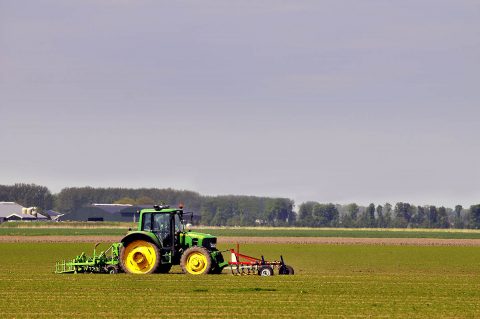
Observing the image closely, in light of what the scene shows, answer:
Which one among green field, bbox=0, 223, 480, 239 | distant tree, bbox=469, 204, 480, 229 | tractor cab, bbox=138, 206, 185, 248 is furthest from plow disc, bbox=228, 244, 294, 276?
distant tree, bbox=469, 204, 480, 229

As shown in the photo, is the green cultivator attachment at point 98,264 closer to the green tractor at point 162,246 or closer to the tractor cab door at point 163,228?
the green tractor at point 162,246

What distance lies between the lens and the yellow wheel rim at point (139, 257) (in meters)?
39.2

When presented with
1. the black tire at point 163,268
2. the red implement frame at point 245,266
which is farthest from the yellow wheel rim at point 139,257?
the red implement frame at point 245,266

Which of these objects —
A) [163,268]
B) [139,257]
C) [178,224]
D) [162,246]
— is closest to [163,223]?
[178,224]

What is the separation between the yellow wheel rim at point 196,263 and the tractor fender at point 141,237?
148 centimetres

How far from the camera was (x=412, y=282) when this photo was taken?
36375mm

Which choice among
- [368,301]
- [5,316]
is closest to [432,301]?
[368,301]

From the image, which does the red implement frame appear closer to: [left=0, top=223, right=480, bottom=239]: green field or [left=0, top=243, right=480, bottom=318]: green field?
[left=0, top=243, right=480, bottom=318]: green field

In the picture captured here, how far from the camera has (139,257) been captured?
129ft

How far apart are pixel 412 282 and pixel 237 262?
22.2 ft

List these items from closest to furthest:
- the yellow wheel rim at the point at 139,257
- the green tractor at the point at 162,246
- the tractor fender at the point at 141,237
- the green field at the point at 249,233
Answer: the green tractor at the point at 162,246
the tractor fender at the point at 141,237
the yellow wheel rim at the point at 139,257
the green field at the point at 249,233

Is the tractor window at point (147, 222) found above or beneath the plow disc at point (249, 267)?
above

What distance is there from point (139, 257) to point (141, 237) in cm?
77

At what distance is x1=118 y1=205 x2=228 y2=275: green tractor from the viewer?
3894cm
